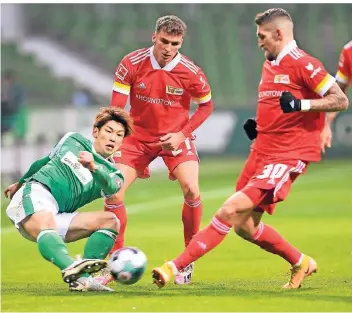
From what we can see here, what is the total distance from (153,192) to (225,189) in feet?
4.24

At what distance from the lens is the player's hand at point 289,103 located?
811 centimetres

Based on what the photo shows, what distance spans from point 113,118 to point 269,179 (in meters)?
1.33

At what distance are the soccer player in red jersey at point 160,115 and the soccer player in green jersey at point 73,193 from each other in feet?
3.63

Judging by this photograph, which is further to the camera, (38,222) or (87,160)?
(38,222)

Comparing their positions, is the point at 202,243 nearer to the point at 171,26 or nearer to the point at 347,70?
the point at 171,26

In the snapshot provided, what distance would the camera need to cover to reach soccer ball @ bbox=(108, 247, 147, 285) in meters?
7.81

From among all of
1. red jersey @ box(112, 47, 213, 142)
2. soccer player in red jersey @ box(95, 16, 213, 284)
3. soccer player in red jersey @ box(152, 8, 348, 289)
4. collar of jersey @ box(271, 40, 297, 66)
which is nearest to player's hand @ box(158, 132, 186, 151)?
soccer player in red jersey @ box(95, 16, 213, 284)

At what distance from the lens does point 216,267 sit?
10.1 meters

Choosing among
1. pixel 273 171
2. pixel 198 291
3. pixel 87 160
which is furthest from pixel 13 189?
pixel 273 171

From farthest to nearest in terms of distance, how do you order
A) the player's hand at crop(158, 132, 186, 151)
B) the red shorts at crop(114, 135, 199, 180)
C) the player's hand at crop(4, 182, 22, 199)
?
the red shorts at crop(114, 135, 199, 180) < the player's hand at crop(158, 132, 186, 151) < the player's hand at crop(4, 182, 22, 199)

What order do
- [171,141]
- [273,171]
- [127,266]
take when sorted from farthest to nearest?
[171,141] < [273,171] < [127,266]

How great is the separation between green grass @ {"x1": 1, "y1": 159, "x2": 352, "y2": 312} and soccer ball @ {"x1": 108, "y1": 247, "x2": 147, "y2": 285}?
0.51ft

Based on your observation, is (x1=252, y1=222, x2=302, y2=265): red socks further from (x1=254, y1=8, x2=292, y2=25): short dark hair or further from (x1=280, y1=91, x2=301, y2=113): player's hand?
(x1=254, y1=8, x2=292, y2=25): short dark hair

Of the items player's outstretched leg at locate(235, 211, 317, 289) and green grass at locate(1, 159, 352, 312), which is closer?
green grass at locate(1, 159, 352, 312)
